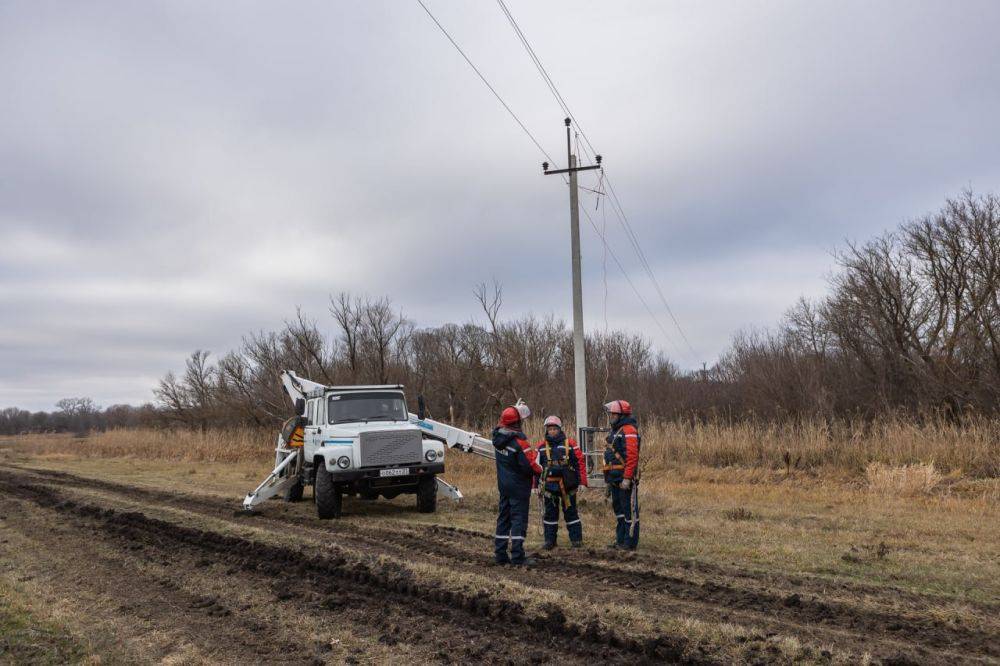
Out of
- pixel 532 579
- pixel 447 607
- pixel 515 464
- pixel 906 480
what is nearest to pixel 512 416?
pixel 515 464

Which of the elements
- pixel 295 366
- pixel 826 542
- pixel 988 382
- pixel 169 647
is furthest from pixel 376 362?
pixel 169 647

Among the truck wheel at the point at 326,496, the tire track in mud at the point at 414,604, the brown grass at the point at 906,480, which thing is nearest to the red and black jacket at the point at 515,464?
the tire track in mud at the point at 414,604

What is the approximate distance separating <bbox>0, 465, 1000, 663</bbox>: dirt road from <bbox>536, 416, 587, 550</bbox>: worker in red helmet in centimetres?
50

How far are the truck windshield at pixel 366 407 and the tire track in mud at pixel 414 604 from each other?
3418 mm

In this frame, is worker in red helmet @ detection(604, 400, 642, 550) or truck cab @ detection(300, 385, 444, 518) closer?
worker in red helmet @ detection(604, 400, 642, 550)

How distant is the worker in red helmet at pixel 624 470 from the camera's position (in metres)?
8.61

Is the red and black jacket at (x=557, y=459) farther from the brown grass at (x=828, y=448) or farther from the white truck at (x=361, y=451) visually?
the brown grass at (x=828, y=448)

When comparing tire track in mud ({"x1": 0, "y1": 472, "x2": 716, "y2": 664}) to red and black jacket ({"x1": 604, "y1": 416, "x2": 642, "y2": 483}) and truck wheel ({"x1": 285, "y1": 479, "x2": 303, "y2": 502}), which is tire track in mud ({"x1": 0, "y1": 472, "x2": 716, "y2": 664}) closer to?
red and black jacket ({"x1": 604, "y1": 416, "x2": 642, "y2": 483})

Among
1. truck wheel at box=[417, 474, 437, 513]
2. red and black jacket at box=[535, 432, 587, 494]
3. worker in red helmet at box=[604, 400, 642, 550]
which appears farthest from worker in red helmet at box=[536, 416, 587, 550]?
truck wheel at box=[417, 474, 437, 513]

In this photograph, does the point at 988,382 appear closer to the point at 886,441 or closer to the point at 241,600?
the point at 886,441

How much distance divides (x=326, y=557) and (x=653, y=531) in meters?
4.62

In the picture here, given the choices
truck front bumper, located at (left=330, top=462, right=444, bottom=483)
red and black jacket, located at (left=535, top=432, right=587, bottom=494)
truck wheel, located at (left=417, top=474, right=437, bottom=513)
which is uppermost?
red and black jacket, located at (left=535, top=432, right=587, bottom=494)

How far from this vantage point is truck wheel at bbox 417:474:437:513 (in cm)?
1268

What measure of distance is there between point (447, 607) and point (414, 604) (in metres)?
0.33
